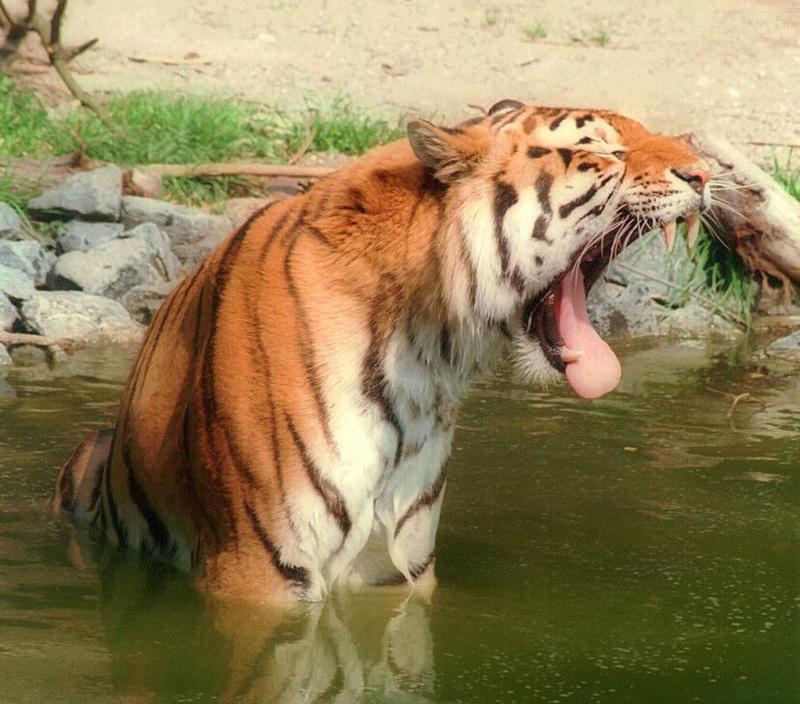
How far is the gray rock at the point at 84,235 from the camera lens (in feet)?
25.2

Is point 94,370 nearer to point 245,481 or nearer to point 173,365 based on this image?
point 173,365

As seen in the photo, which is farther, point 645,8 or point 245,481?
point 645,8

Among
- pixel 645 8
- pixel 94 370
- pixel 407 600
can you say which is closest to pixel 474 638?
pixel 407 600

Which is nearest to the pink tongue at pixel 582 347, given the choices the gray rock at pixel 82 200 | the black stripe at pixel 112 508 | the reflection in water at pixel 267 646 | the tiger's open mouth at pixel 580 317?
the tiger's open mouth at pixel 580 317

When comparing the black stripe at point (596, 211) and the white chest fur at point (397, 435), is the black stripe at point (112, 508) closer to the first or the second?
the white chest fur at point (397, 435)

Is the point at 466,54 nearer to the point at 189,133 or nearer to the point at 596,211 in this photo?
the point at 189,133

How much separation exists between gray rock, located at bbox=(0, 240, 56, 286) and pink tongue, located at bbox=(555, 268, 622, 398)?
176 inches

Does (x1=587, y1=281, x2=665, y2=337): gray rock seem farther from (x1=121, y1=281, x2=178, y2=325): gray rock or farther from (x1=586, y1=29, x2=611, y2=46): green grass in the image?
(x1=586, y1=29, x2=611, y2=46): green grass

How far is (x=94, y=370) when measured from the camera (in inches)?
250

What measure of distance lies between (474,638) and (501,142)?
1112 mm

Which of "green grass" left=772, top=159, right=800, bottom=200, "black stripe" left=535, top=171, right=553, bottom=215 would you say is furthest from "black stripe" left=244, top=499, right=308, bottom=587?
"green grass" left=772, top=159, right=800, bottom=200

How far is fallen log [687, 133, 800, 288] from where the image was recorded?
307 inches

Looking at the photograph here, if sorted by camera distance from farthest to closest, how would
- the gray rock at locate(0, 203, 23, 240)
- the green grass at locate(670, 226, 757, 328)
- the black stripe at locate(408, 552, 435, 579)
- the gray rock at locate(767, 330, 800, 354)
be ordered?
the green grass at locate(670, 226, 757, 328) → the gray rock at locate(0, 203, 23, 240) → the gray rock at locate(767, 330, 800, 354) → the black stripe at locate(408, 552, 435, 579)

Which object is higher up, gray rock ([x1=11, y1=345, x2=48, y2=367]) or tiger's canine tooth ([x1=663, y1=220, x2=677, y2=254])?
tiger's canine tooth ([x1=663, y1=220, x2=677, y2=254])
